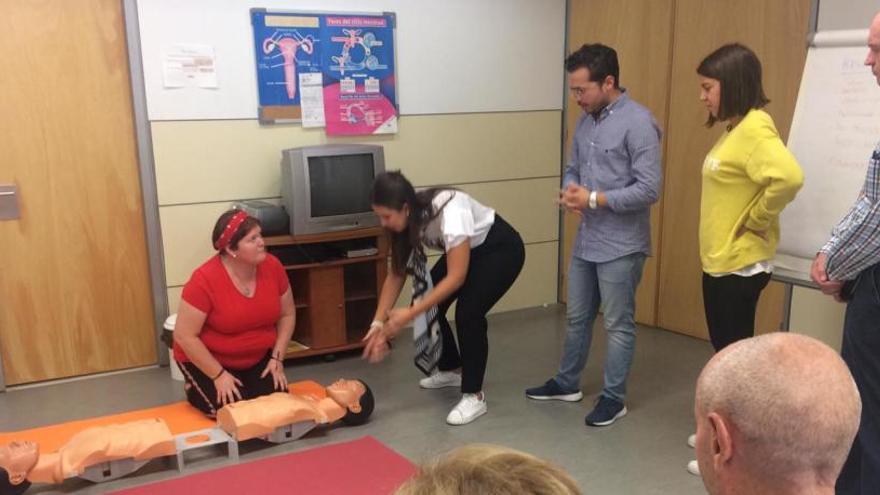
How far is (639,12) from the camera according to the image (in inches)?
172

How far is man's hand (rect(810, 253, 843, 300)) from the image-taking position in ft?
7.49

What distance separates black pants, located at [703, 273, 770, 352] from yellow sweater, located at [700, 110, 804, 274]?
0.05m

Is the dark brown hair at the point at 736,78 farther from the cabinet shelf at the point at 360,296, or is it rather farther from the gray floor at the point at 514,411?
the cabinet shelf at the point at 360,296

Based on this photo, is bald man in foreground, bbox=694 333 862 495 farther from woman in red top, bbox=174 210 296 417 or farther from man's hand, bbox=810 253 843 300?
woman in red top, bbox=174 210 296 417

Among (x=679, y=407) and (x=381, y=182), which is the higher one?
(x=381, y=182)

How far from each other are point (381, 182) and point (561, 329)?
201 cm

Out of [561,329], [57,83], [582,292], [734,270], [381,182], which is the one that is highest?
[57,83]

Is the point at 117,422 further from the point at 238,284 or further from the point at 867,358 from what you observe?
the point at 867,358

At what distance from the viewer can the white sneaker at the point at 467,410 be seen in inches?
128

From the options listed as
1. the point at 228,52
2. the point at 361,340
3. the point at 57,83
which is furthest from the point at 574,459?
the point at 57,83

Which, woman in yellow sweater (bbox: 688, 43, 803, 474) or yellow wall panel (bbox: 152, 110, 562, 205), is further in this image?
yellow wall panel (bbox: 152, 110, 562, 205)

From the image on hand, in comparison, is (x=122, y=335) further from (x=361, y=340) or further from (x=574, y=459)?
(x=574, y=459)

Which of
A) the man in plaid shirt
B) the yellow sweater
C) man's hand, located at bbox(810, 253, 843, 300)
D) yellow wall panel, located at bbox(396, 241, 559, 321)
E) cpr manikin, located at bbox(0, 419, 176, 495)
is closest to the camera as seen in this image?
the man in plaid shirt

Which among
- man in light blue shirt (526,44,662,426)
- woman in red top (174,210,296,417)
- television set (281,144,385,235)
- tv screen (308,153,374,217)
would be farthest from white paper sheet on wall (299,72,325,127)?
man in light blue shirt (526,44,662,426)
